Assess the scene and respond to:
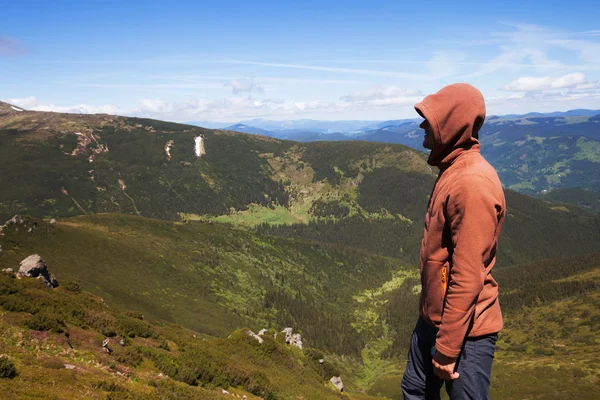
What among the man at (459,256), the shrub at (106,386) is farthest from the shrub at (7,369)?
the man at (459,256)

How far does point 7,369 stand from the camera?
11.7 metres

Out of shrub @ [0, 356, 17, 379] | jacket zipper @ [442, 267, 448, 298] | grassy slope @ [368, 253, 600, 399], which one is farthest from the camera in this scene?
grassy slope @ [368, 253, 600, 399]

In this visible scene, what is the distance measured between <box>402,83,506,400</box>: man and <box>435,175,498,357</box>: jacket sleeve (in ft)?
0.04

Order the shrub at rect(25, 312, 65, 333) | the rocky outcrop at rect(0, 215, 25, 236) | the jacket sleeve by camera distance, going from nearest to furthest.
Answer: the jacket sleeve, the shrub at rect(25, 312, 65, 333), the rocky outcrop at rect(0, 215, 25, 236)

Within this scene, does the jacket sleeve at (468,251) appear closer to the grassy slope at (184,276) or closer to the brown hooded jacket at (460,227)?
the brown hooded jacket at (460,227)

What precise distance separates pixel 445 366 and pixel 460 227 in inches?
73.7

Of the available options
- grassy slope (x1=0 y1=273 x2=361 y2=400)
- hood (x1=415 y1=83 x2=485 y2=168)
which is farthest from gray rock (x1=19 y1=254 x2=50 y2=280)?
hood (x1=415 y1=83 x2=485 y2=168)

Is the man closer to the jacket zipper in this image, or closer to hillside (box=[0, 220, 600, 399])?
the jacket zipper

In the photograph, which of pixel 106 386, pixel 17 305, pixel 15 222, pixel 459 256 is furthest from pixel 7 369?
pixel 15 222

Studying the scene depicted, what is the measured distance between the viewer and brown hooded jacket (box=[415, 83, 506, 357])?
4.54 metres

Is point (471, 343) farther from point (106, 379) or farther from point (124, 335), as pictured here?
point (124, 335)

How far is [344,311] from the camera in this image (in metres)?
189

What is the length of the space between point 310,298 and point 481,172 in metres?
190

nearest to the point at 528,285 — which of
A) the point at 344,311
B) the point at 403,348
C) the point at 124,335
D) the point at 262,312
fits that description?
the point at 403,348
